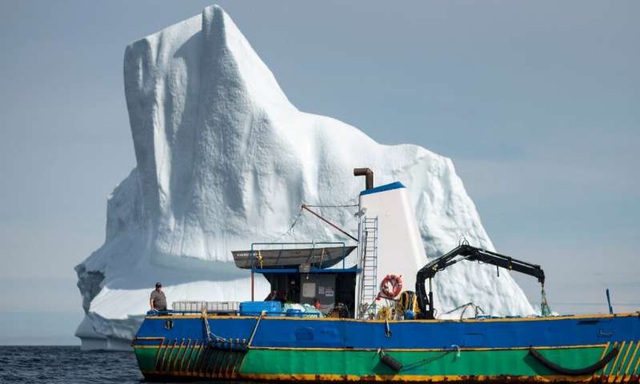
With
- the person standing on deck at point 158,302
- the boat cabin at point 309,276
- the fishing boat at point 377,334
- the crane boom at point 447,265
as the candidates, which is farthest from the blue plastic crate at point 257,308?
the crane boom at point 447,265

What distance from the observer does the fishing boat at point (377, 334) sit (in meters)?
18.7

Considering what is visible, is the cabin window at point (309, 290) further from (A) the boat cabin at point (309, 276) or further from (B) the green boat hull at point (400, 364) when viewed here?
(B) the green boat hull at point (400, 364)

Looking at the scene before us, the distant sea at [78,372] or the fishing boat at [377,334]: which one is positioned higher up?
the fishing boat at [377,334]

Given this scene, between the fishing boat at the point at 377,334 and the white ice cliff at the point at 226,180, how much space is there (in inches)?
527

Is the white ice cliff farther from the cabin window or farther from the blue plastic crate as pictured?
the blue plastic crate

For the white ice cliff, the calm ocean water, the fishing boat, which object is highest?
the white ice cliff

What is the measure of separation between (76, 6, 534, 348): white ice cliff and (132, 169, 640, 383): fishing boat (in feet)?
43.9

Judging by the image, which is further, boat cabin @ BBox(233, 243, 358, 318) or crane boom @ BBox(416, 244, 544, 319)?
boat cabin @ BBox(233, 243, 358, 318)

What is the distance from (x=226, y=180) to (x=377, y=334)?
18698 millimetres

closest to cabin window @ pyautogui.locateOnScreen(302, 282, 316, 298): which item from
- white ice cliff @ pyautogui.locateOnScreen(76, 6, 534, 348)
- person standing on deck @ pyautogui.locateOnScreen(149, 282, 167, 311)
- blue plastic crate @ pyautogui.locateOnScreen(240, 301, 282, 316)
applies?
blue plastic crate @ pyautogui.locateOnScreen(240, 301, 282, 316)

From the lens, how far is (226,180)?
37.1 m

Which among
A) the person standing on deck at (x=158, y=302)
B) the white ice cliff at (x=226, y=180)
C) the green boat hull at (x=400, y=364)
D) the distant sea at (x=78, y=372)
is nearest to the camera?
the green boat hull at (x=400, y=364)

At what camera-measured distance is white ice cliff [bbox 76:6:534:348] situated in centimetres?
3622

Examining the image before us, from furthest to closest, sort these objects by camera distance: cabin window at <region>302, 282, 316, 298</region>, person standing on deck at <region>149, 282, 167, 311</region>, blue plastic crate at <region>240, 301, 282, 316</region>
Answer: cabin window at <region>302, 282, 316, 298</region> < person standing on deck at <region>149, 282, 167, 311</region> < blue plastic crate at <region>240, 301, 282, 316</region>
